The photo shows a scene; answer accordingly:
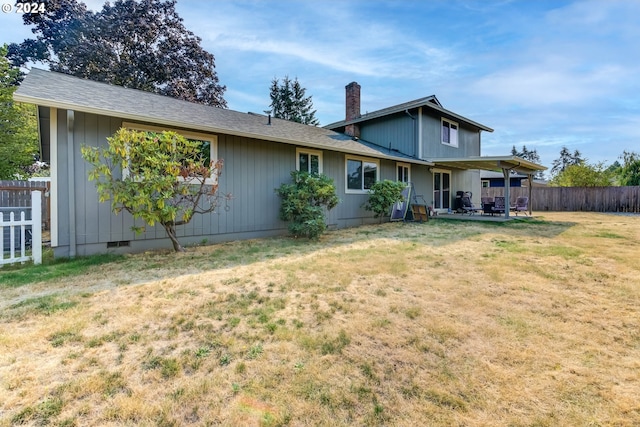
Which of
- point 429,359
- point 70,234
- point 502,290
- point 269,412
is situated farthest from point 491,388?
point 70,234

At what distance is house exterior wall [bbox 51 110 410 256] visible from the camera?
17.3 ft

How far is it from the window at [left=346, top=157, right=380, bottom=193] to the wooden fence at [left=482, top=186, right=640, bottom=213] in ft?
37.9

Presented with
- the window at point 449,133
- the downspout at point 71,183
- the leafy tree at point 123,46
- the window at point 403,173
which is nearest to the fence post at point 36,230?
the downspout at point 71,183

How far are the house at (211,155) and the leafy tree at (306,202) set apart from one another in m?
0.53

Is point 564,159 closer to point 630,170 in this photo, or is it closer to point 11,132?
point 630,170

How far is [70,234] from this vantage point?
5285 mm

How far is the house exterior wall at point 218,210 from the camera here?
5.26 m

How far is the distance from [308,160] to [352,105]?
7.36m

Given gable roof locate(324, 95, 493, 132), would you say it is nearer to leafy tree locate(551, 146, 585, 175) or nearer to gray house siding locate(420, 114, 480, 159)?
gray house siding locate(420, 114, 480, 159)

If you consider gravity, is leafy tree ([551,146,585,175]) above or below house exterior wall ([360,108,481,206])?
above

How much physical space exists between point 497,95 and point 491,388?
71.2ft

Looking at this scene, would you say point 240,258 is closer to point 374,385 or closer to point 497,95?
point 374,385

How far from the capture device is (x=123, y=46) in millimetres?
18578

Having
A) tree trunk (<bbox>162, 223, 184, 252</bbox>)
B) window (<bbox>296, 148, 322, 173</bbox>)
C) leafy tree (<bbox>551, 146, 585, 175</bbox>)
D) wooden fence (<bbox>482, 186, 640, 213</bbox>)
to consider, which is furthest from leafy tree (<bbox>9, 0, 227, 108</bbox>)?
leafy tree (<bbox>551, 146, 585, 175</bbox>)
